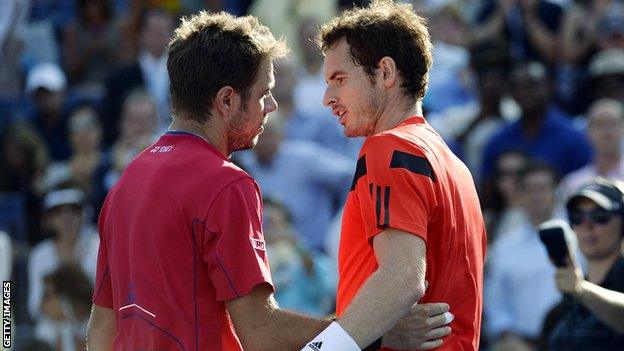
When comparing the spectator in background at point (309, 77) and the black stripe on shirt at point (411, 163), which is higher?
the spectator in background at point (309, 77)

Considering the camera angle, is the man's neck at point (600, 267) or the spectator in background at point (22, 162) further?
the spectator in background at point (22, 162)

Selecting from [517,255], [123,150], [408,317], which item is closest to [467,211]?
[408,317]

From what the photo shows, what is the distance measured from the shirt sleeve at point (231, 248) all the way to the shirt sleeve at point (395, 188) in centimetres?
44

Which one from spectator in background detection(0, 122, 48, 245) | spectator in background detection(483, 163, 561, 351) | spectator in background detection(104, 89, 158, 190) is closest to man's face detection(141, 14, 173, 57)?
spectator in background detection(104, 89, 158, 190)

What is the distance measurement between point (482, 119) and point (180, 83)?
704 cm

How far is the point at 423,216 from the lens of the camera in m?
4.37

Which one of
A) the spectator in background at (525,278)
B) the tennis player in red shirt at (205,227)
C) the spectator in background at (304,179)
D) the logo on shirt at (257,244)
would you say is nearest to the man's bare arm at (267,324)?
the tennis player in red shirt at (205,227)

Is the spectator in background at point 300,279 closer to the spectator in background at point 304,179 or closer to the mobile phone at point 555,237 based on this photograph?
the spectator in background at point 304,179

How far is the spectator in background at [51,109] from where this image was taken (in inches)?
493

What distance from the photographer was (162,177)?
4.38 metres

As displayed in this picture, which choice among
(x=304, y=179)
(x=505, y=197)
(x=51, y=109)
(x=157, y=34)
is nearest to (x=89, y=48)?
(x=51, y=109)

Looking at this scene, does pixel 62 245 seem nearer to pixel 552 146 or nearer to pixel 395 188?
pixel 552 146

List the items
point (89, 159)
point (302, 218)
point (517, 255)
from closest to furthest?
1. point (517, 255)
2. point (302, 218)
3. point (89, 159)

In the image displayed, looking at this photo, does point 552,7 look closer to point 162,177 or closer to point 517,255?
point 517,255
